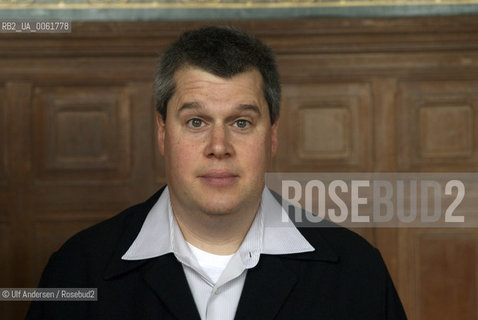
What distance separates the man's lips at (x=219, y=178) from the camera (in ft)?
4.89

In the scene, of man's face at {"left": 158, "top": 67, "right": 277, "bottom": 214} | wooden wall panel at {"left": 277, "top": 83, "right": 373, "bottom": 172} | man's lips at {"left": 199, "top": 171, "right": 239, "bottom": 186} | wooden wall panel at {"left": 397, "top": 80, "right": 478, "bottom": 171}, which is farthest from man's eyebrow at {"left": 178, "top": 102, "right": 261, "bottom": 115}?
wooden wall panel at {"left": 397, "top": 80, "right": 478, "bottom": 171}

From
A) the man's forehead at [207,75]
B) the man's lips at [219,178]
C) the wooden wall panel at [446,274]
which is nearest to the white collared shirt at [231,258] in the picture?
the man's lips at [219,178]

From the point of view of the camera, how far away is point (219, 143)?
1.48m

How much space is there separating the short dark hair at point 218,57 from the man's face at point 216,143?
0.06 feet

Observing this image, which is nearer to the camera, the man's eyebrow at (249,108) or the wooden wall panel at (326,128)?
the man's eyebrow at (249,108)

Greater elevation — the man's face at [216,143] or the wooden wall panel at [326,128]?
the wooden wall panel at [326,128]

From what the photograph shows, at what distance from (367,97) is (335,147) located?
23 cm

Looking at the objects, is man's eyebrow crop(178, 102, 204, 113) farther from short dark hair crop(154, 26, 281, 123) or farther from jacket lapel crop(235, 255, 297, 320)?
jacket lapel crop(235, 255, 297, 320)

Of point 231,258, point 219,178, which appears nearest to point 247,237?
point 231,258

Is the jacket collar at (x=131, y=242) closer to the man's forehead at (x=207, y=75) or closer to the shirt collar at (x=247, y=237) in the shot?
the shirt collar at (x=247, y=237)

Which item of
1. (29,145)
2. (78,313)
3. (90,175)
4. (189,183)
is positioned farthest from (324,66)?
(78,313)

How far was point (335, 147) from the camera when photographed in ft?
9.07

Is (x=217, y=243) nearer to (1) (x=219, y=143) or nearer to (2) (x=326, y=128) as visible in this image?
(1) (x=219, y=143)

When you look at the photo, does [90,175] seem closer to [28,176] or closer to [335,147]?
[28,176]
